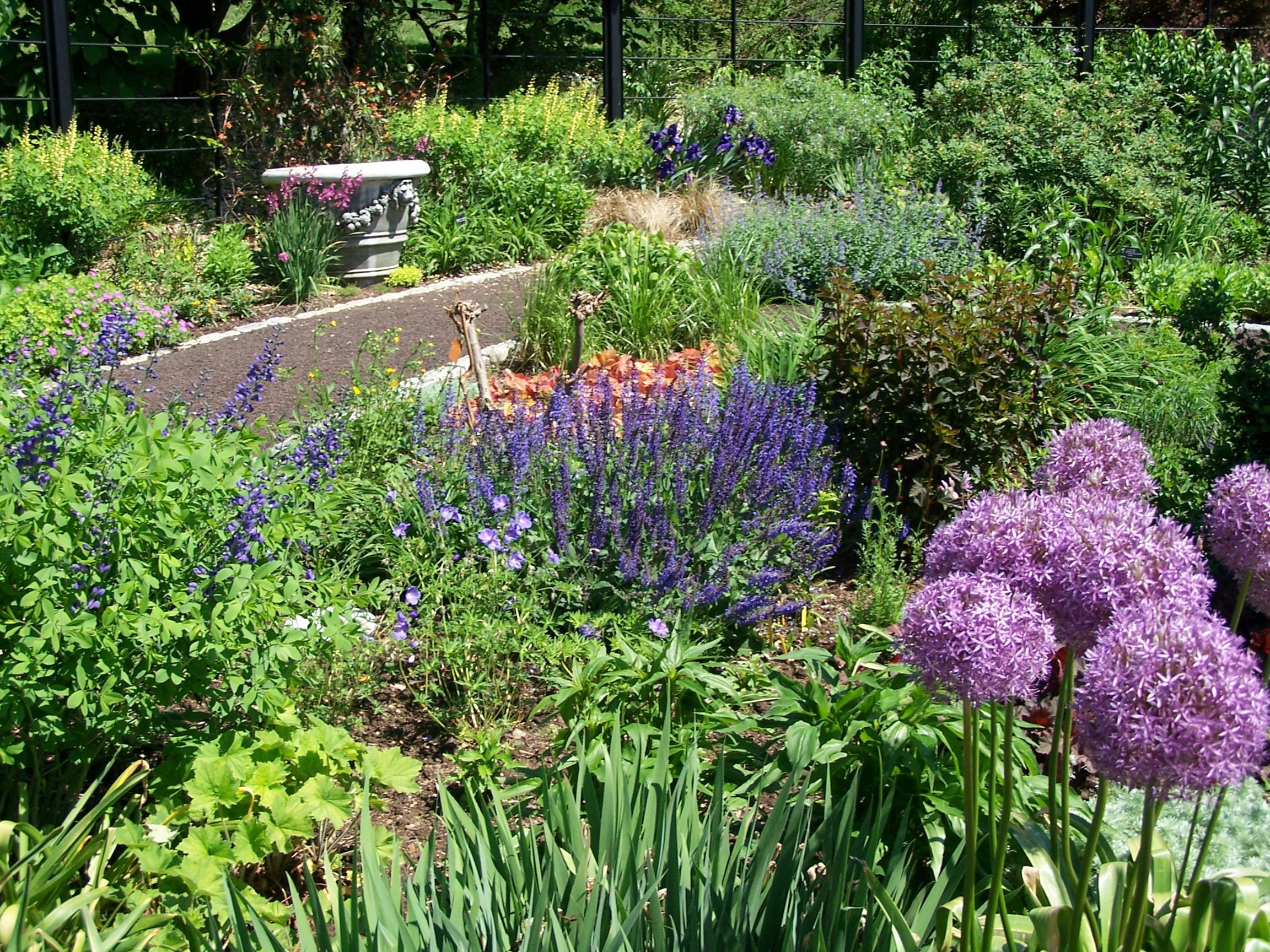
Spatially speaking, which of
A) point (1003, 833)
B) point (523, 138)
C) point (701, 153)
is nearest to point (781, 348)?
point (1003, 833)

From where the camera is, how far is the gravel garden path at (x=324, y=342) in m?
6.05

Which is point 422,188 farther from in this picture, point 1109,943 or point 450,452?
point 1109,943

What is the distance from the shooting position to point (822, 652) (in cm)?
286

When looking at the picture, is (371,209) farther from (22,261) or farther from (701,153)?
(701,153)

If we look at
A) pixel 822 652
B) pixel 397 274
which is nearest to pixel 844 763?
pixel 822 652

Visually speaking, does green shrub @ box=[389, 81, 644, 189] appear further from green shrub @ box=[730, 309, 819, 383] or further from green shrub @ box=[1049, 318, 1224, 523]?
green shrub @ box=[1049, 318, 1224, 523]

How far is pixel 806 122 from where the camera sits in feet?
37.7

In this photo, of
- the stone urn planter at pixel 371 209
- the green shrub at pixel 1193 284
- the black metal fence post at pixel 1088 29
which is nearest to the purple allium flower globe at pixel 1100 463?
the green shrub at pixel 1193 284

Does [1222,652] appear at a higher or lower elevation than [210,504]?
higher

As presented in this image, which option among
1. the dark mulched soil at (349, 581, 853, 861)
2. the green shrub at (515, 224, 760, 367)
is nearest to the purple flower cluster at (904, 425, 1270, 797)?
the dark mulched soil at (349, 581, 853, 861)

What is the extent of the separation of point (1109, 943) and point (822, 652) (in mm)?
1089

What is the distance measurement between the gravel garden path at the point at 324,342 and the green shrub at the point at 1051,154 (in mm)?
3551

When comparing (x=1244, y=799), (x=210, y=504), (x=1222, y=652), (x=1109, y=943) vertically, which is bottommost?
(x=1244, y=799)

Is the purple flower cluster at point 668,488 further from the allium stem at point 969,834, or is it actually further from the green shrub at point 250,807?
the allium stem at point 969,834
